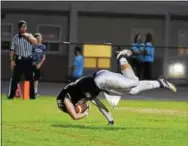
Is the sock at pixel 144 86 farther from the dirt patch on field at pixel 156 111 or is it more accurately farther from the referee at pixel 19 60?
the referee at pixel 19 60

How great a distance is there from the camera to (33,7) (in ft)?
86.2

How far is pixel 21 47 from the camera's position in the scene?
17.1m

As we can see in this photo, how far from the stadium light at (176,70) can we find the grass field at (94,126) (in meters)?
7.52

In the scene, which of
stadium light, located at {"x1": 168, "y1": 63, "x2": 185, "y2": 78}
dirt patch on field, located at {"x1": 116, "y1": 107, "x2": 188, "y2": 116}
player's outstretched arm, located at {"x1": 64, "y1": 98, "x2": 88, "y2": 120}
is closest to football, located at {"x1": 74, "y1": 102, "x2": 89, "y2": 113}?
player's outstretched arm, located at {"x1": 64, "y1": 98, "x2": 88, "y2": 120}

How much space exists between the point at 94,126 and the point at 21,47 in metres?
5.51

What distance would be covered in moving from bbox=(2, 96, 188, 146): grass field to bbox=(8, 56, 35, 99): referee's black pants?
0.68 metres

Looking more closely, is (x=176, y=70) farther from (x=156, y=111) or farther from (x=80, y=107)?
(x=80, y=107)

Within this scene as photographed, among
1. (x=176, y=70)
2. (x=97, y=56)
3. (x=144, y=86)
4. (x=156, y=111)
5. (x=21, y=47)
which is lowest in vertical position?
(x=156, y=111)

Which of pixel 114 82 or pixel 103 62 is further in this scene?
pixel 103 62

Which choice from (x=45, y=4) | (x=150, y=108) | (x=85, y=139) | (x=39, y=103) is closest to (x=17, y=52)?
(x=39, y=103)

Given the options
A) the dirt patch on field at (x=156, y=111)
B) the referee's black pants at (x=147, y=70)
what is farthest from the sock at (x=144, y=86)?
the referee's black pants at (x=147, y=70)

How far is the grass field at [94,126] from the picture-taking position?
1012 centimetres

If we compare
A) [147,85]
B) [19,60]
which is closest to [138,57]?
[19,60]

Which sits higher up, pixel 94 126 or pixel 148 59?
pixel 148 59
